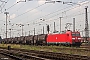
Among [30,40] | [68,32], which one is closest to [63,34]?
[68,32]

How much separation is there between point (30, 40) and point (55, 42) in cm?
1642

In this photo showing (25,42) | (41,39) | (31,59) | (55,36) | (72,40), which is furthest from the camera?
(25,42)

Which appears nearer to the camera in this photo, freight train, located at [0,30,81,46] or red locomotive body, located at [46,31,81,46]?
red locomotive body, located at [46,31,81,46]

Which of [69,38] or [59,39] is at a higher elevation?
[69,38]

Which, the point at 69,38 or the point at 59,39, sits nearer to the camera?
the point at 69,38

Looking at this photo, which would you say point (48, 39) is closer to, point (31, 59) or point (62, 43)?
point (62, 43)

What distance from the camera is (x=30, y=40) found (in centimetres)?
6144

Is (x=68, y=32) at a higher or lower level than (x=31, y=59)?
higher

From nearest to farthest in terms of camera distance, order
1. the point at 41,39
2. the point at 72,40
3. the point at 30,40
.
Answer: the point at 72,40 → the point at 41,39 → the point at 30,40

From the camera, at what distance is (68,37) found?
40.7 meters

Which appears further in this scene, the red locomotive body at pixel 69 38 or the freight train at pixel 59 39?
the freight train at pixel 59 39

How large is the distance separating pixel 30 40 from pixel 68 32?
22402 mm

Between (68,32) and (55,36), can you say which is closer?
(68,32)

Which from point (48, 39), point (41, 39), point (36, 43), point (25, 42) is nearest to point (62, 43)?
point (48, 39)
